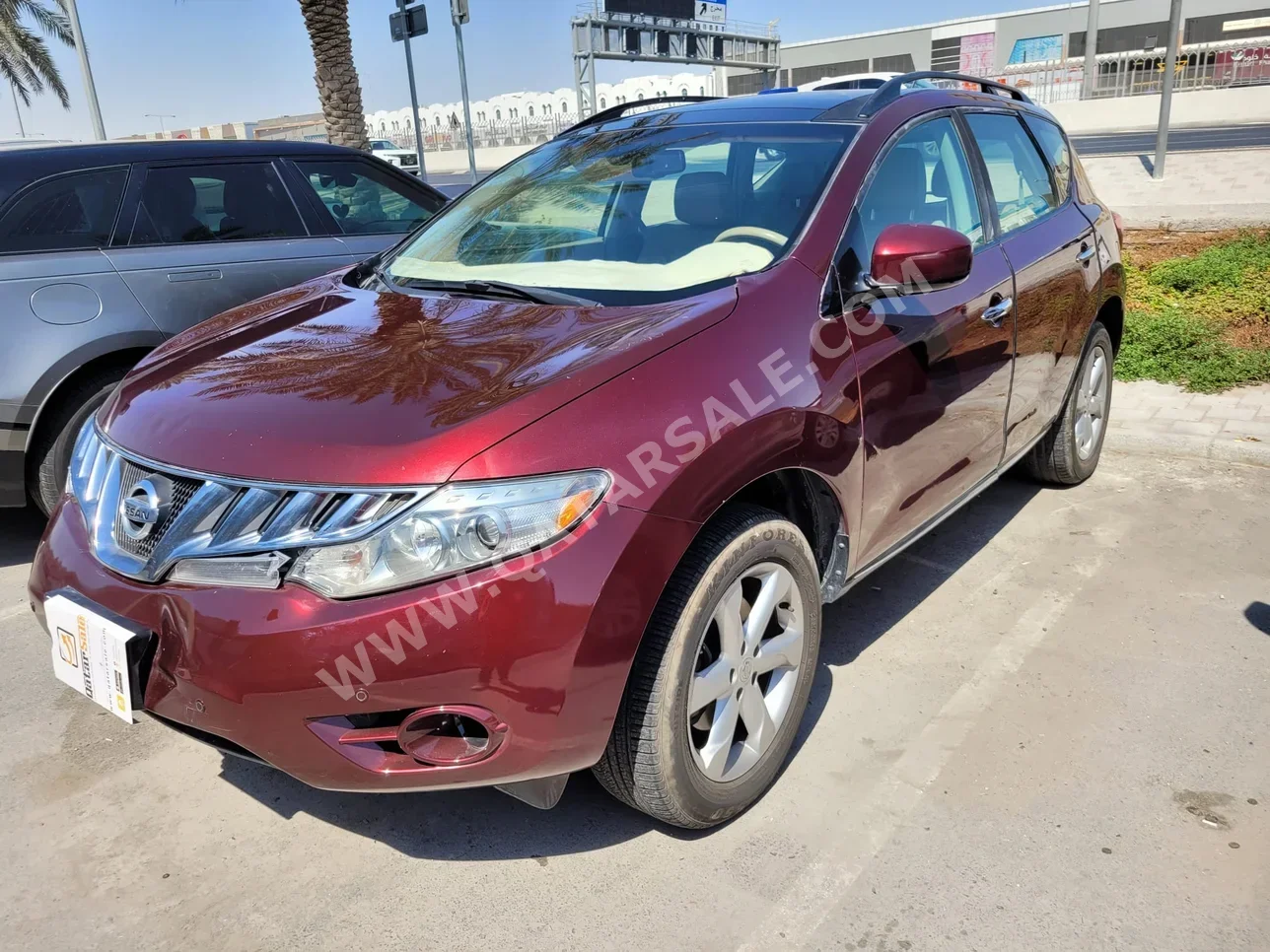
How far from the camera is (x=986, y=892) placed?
89.1 inches

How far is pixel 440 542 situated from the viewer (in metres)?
1.91

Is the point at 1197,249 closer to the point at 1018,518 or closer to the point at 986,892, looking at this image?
the point at 1018,518

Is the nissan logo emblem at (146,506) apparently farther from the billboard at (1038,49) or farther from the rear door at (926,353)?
the billboard at (1038,49)

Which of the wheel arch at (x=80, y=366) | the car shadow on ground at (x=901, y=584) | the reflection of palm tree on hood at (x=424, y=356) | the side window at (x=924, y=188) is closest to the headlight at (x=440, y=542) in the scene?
the reflection of palm tree on hood at (x=424, y=356)

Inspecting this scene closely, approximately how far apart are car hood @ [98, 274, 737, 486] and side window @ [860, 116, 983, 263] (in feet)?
2.42

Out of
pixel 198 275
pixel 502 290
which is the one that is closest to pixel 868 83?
pixel 502 290

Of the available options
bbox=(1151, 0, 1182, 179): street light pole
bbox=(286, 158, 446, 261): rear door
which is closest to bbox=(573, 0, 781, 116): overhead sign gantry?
bbox=(1151, 0, 1182, 179): street light pole

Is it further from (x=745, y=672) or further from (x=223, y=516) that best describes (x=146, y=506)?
(x=745, y=672)

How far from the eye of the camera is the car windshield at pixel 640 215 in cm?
277

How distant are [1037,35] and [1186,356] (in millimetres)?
46234

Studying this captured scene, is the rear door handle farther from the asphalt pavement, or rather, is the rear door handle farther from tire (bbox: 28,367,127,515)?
the asphalt pavement

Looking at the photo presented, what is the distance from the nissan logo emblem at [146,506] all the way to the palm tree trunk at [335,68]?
12222 millimetres

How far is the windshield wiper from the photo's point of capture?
2.65 m

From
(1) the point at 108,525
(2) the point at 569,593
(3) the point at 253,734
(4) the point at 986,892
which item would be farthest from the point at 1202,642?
(1) the point at 108,525
